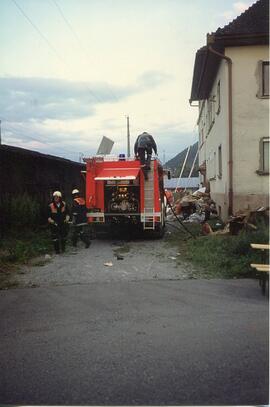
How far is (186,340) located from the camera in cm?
217

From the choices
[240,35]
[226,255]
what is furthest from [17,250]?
[240,35]

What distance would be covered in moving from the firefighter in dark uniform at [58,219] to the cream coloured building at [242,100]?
13.1 ft

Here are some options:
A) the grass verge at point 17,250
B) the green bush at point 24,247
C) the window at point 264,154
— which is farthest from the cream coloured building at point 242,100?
the green bush at point 24,247

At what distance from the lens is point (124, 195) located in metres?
7.86

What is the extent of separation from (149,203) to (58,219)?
1.75 metres

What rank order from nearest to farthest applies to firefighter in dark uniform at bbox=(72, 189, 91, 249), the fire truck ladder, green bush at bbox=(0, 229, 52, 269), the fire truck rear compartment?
1. green bush at bbox=(0, 229, 52, 269)
2. firefighter in dark uniform at bbox=(72, 189, 91, 249)
3. the fire truck ladder
4. the fire truck rear compartment

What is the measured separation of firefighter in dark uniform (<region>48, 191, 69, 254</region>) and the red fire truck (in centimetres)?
105

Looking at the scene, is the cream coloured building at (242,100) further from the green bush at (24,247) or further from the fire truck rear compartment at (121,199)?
the fire truck rear compartment at (121,199)

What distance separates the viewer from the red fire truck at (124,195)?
7.59m

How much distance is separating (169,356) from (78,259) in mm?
4095

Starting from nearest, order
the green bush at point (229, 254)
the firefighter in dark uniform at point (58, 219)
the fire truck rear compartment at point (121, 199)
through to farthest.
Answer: the green bush at point (229, 254)
the firefighter in dark uniform at point (58, 219)
the fire truck rear compartment at point (121, 199)

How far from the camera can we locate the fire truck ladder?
24.9 ft

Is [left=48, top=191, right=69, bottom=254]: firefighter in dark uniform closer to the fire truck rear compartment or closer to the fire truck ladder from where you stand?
the fire truck rear compartment

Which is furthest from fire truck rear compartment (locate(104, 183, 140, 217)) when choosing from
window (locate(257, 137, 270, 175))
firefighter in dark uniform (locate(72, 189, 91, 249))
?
window (locate(257, 137, 270, 175))
